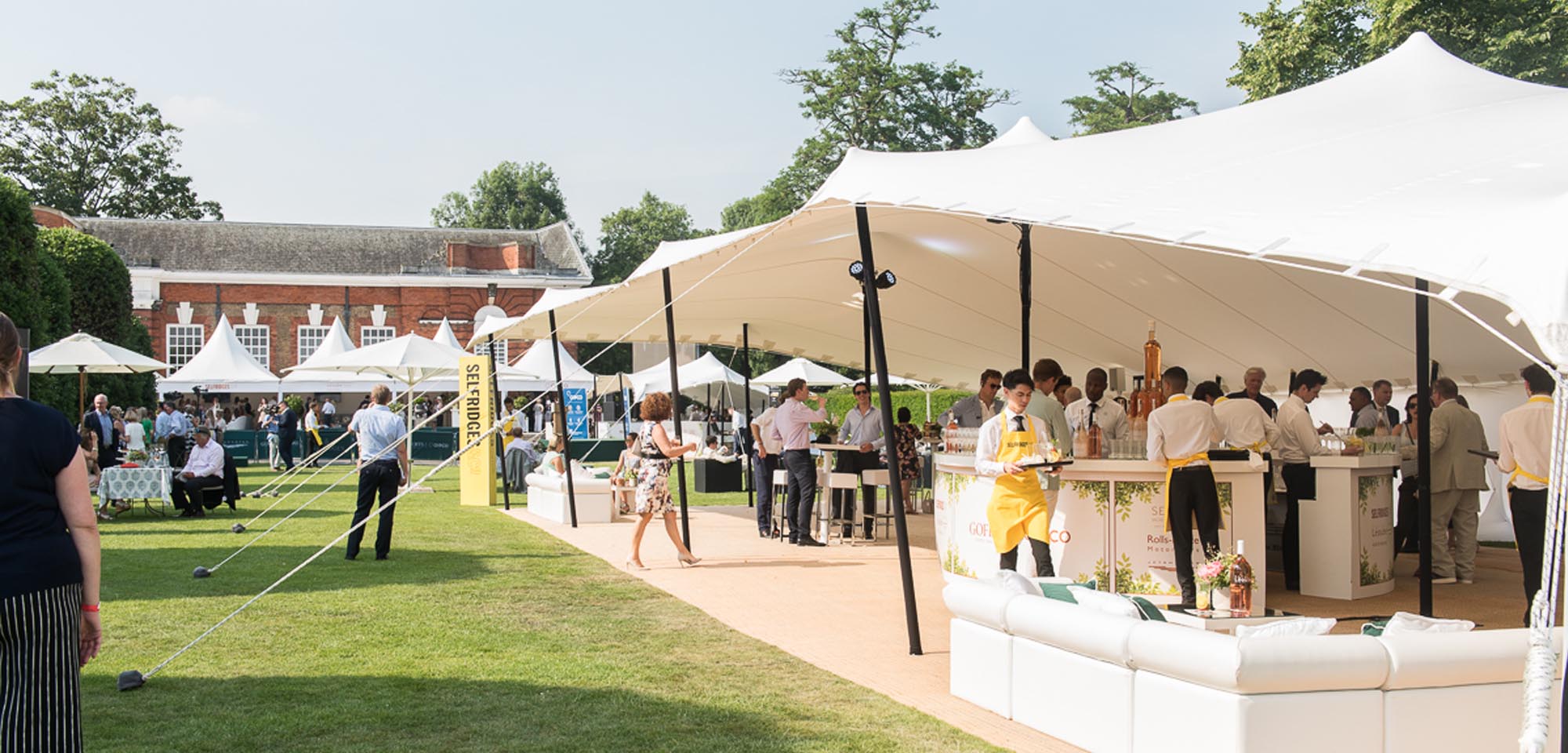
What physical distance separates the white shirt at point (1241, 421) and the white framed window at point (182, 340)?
4610cm

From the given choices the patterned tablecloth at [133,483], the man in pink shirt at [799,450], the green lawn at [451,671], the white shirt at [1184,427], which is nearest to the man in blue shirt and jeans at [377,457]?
the green lawn at [451,671]

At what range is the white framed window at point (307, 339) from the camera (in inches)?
1956

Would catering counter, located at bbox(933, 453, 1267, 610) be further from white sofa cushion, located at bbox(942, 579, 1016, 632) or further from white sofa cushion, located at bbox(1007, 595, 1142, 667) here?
white sofa cushion, located at bbox(1007, 595, 1142, 667)

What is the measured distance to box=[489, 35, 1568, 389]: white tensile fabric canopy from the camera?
5.05 metres

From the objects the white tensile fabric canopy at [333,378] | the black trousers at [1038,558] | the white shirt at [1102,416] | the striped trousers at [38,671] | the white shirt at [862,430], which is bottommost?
the black trousers at [1038,558]

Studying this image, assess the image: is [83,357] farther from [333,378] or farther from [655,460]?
[333,378]

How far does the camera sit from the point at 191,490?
17.0 metres

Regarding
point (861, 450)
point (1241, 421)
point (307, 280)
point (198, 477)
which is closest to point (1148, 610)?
point (1241, 421)

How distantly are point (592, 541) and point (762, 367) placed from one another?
143 ft

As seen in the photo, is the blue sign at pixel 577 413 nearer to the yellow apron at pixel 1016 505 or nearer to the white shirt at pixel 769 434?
the white shirt at pixel 769 434

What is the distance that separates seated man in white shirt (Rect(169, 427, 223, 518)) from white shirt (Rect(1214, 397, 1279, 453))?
43.2 feet

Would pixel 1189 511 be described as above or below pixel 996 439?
below

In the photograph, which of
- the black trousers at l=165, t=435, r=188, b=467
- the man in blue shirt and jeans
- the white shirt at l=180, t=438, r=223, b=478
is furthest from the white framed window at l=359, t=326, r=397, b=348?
the man in blue shirt and jeans

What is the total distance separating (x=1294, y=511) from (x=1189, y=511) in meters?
2.28
